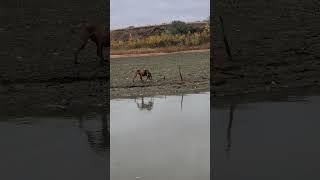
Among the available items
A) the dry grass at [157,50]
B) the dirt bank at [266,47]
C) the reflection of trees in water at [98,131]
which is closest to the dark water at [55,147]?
the reflection of trees in water at [98,131]

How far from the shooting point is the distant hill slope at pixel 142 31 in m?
21.6

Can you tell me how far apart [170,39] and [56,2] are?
7.76 meters

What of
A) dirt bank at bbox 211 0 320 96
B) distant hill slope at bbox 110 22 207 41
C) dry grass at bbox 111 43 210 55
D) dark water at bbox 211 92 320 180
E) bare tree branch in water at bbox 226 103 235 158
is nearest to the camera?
dark water at bbox 211 92 320 180

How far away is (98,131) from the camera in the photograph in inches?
237

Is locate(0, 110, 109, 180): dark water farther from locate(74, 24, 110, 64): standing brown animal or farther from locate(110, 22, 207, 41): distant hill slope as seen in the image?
locate(110, 22, 207, 41): distant hill slope

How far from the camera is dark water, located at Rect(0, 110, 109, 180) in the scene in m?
4.54

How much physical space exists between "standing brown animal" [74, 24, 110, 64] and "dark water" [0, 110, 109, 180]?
135 inches

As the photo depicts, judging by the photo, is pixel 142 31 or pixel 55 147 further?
pixel 142 31

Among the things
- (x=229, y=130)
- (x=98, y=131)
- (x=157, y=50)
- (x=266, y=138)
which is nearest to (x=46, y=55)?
(x=98, y=131)

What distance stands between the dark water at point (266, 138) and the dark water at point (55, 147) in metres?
1.18

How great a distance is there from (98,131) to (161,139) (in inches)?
30.6

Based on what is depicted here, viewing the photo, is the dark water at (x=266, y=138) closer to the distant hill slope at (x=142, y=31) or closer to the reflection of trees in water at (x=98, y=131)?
the reflection of trees in water at (x=98, y=131)

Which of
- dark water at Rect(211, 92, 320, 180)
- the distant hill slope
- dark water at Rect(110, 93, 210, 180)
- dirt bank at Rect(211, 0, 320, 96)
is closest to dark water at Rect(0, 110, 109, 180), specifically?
dark water at Rect(110, 93, 210, 180)

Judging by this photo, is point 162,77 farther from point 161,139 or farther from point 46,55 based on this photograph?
point 161,139
